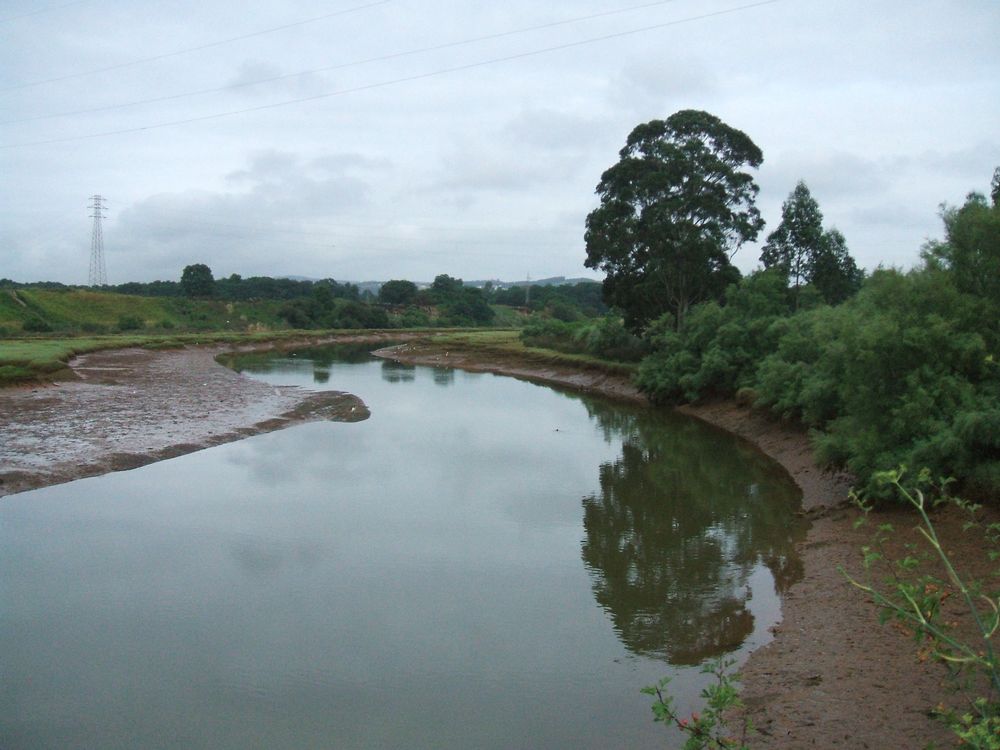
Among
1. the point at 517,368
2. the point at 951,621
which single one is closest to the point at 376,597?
the point at 951,621

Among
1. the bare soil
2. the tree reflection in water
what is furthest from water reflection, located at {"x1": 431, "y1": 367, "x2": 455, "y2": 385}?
the tree reflection in water

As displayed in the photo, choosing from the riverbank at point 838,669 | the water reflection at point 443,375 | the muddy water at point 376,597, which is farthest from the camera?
the water reflection at point 443,375

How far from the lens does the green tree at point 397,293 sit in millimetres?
110125

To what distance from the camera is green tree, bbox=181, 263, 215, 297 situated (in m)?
100

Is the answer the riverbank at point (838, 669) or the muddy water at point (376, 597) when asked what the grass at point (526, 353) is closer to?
the muddy water at point (376, 597)

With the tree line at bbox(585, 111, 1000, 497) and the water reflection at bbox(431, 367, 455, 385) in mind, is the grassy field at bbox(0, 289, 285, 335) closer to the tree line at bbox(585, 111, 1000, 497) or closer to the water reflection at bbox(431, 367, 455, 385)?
the water reflection at bbox(431, 367, 455, 385)

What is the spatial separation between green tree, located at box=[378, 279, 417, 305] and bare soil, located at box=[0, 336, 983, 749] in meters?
65.3

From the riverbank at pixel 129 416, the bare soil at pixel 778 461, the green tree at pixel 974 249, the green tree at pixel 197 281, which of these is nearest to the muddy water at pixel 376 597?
the bare soil at pixel 778 461

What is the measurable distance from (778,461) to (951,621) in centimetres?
1266

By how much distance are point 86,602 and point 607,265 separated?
28461 mm

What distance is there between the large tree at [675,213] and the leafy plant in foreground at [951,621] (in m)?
21.7

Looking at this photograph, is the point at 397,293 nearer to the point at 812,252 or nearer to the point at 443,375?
the point at 443,375

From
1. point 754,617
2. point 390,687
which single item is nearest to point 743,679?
point 754,617

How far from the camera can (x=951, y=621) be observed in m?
8.45
